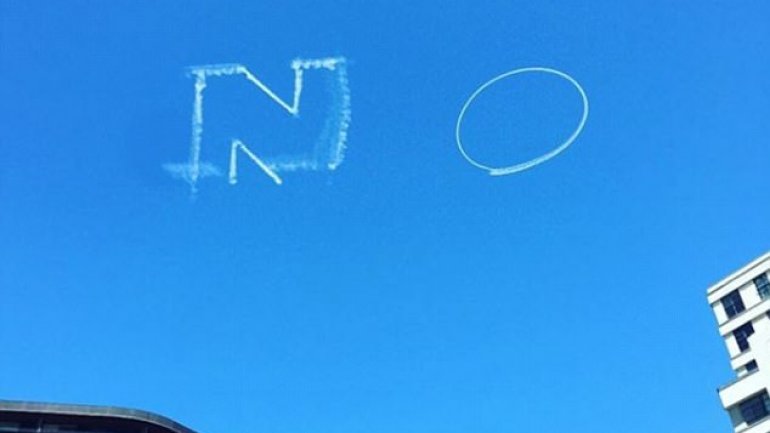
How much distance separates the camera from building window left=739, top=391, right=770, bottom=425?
6144 centimetres

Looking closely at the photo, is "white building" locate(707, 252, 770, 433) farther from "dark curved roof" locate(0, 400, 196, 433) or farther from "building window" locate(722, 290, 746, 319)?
"dark curved roof" locate(0, 400, 196, 433)

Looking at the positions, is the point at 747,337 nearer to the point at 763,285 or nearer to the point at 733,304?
the point at 733,304

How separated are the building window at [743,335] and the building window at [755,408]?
255 inches

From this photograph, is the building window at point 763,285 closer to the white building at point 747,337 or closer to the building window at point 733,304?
the white building at point 747,337

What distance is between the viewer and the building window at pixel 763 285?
223ft

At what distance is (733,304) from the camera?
7038 centimetres

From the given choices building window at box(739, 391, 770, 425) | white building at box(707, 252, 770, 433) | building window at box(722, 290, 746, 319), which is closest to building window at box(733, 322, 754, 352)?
white building at box(707, 252, 770, 433)

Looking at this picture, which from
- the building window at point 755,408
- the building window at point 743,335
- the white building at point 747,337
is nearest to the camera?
the building window at point 755,408

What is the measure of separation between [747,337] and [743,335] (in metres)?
0.75

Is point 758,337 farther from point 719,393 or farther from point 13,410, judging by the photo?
point 13,410

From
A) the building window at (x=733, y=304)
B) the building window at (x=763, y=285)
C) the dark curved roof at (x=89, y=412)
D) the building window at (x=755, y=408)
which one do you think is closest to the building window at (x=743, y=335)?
the building window at (x=733, y=304)

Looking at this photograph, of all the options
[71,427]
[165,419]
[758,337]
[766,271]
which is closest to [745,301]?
[766,271]

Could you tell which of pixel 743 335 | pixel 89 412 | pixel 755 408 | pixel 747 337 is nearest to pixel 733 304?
pixel 743 335

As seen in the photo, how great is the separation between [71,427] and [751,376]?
51.2 meters
